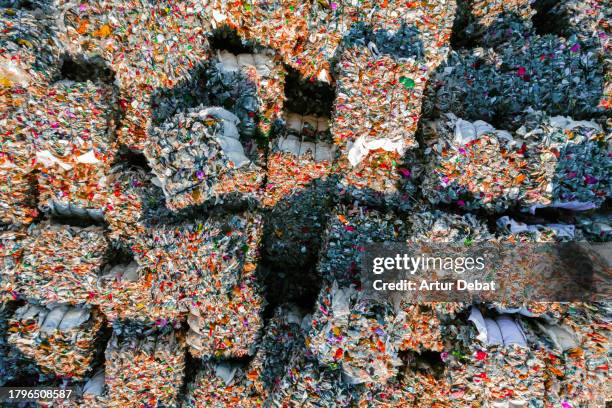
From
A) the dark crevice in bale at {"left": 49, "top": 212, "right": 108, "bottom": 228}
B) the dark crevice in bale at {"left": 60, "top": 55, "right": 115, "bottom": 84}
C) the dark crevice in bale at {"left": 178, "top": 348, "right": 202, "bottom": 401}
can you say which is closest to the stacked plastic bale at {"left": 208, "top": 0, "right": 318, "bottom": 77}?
the dark crevice in bale at {"left": 60, "top": 55, "right": 115, "bottom": 84}

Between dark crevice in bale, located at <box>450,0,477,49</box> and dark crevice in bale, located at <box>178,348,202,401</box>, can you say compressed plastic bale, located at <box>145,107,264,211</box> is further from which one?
dark crevice in bale, located at <box>450,0,477,49</box>

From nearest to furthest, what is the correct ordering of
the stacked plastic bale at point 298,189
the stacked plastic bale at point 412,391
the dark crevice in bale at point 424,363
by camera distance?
the stacked plastic bale at point 412,391 < the dark crevice in bale at point 424,363 < the stacked plastic bale at point 298,189

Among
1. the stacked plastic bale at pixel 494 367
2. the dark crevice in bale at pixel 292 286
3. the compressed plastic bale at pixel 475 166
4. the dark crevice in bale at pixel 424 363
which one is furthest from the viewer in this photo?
the dark crevice in bale at pixel 292 286

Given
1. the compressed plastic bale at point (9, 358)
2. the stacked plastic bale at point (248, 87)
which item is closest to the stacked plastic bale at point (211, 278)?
the stacked plastic bale at point (248, 87)

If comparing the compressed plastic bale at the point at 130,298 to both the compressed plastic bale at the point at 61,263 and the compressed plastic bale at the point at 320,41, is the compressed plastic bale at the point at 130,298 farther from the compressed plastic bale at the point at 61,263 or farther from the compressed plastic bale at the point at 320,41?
the compressed plastic bale at the point at 320,41

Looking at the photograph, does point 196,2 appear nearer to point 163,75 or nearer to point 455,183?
point 163,75

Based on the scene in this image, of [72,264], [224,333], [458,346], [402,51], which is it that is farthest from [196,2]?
[458,346]
